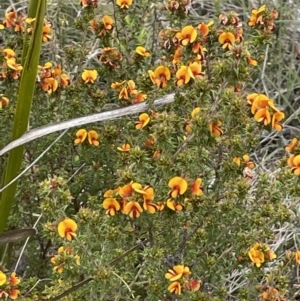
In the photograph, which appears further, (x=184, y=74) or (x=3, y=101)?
(x=3, y=101)

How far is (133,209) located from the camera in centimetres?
130

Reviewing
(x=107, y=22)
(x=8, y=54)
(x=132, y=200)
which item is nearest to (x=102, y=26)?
(x=107, y=22)

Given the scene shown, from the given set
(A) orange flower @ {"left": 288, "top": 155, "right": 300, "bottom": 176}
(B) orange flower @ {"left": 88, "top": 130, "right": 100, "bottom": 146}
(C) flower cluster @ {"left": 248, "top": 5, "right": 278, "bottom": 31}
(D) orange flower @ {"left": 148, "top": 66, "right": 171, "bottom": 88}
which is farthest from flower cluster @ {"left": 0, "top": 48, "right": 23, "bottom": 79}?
(A) orange flower @ {"left": 288, "top": 155, "right": 300, "bottom": 176}

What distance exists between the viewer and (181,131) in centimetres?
143

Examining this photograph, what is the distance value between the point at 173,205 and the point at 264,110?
26 centimetres

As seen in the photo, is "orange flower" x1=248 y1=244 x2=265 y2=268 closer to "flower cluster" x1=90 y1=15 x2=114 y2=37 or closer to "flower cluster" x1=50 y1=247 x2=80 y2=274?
"flower cluster" x1=50 y1=247 x2=80 y2=274

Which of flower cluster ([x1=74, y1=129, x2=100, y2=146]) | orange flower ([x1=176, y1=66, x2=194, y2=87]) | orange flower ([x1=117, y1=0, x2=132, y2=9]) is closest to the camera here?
orange flower ([x1=176, y1=66, x2=194, y2=87])

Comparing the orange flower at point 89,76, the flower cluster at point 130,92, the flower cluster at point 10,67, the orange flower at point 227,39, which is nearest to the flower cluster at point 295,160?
the orange flower at point 227,39

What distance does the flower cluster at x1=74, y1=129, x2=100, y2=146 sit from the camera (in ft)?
5.24

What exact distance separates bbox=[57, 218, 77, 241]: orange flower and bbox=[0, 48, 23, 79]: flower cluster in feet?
1.54

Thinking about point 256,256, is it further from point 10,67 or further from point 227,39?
point 10,67

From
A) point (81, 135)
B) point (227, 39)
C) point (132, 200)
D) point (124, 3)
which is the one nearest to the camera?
point (132, 200)

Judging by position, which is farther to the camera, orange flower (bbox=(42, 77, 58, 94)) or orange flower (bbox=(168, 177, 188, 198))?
orange flower (bbox=(42, 77, 58, 94))

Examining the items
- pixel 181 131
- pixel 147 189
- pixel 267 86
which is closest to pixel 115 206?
pixel 147 189
